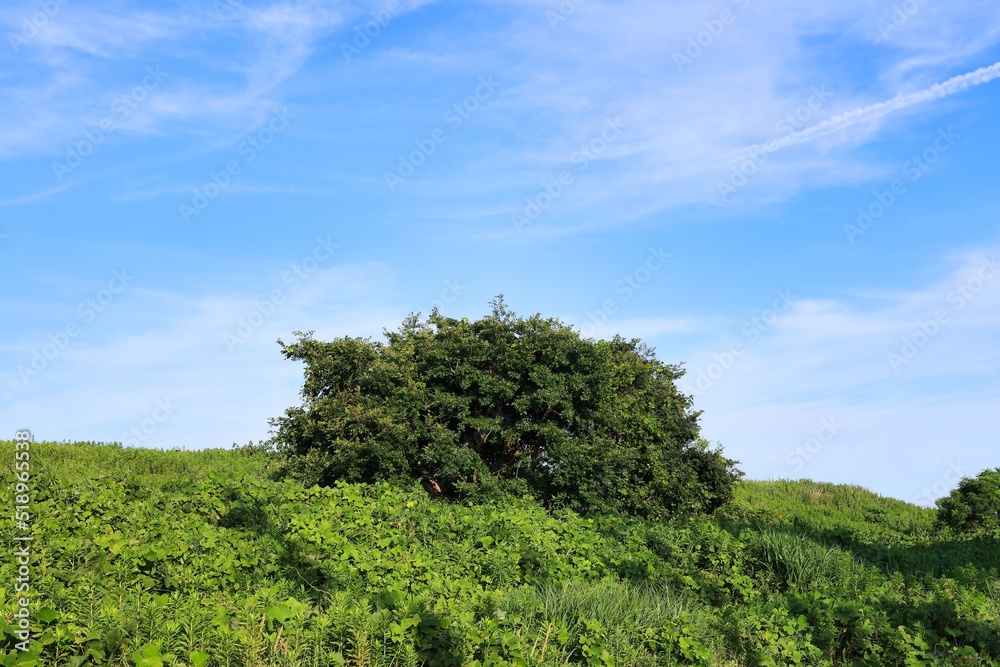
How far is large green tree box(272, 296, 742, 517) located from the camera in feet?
57.7

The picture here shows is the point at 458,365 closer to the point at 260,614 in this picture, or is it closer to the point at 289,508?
the point at 289,508

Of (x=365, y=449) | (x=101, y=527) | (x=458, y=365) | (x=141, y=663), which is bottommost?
(x=141, y=663)

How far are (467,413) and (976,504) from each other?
15996 mm

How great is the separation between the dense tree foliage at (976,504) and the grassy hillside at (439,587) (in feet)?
31.8

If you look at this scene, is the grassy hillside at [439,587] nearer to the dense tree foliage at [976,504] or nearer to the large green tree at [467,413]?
the large green tree at [467,413]

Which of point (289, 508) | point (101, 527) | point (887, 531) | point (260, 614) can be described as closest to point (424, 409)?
point (289, 508)

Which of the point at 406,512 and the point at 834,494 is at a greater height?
the point at 834,494

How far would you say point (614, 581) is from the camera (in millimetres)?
9914

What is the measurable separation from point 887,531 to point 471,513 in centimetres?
1761

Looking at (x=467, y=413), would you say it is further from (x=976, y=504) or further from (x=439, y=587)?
(x=976, y=504)

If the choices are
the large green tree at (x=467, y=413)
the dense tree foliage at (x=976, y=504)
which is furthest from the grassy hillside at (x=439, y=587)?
the dense tree foliage at (x=976, y=504)

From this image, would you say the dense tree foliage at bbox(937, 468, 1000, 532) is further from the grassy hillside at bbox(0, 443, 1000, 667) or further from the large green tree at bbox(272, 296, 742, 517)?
the large green tree at bbox(272, 296, 742, 517)

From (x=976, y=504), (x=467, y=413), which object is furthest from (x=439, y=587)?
(x=976, y=504)

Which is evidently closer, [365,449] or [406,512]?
[406,512]
